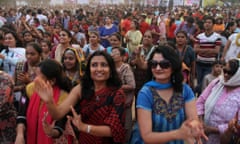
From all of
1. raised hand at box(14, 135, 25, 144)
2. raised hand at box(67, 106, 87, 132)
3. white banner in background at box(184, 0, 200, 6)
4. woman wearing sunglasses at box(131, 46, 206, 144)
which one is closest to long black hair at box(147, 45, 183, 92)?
woman wearing sunglasses at box(131, 46, 206, 144)

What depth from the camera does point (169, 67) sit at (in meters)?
2.31

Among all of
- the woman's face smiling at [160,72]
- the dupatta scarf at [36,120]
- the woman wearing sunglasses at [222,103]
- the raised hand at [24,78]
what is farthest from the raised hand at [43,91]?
the raised hand at [24,78]

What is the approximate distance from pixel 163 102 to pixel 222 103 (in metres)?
0.92

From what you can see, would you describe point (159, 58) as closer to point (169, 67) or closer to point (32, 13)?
point (169, 67)

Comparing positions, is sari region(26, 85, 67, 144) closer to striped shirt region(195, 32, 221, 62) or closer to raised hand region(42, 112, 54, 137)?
raised hand region(42, 112, 54, 137)

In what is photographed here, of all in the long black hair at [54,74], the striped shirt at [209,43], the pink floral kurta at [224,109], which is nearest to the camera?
the long black hair at [54,74]

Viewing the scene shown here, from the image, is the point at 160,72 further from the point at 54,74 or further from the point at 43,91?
the point at 54,74

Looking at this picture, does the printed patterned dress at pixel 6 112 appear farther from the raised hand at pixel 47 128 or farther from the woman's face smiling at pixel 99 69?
the woman's face smiling at pixel 99 69

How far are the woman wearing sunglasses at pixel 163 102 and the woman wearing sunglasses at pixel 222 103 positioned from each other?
74 centimetres

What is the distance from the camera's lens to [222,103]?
2945 millimetres

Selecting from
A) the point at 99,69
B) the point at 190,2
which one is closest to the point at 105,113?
the point at 99,69

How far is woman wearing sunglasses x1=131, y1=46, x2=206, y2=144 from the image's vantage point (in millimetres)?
2197

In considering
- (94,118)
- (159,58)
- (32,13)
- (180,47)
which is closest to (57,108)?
(94,118)

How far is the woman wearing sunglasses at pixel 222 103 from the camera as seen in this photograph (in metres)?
2.92
